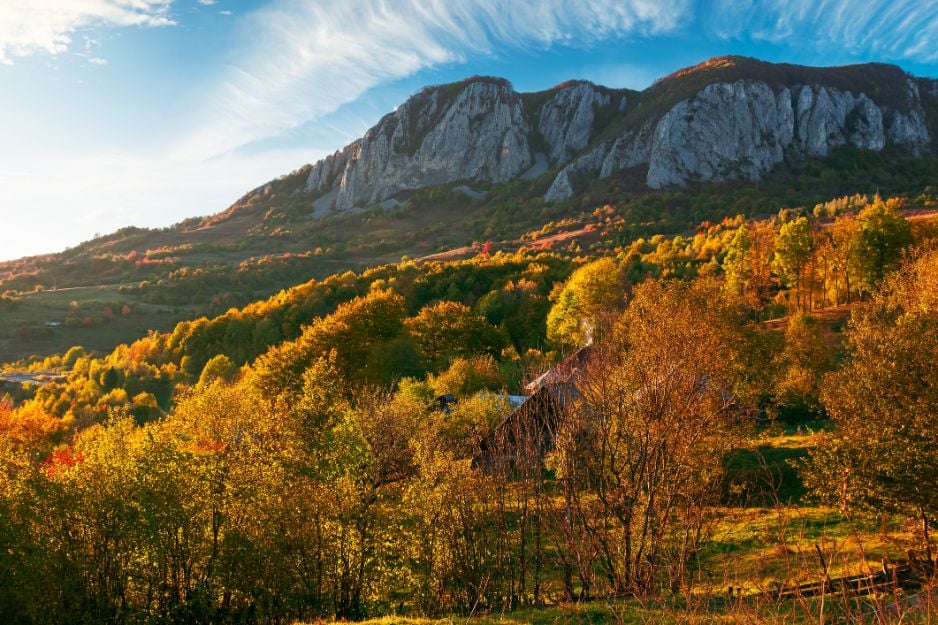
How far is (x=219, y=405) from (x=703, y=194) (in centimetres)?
15336

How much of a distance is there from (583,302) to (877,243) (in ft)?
116

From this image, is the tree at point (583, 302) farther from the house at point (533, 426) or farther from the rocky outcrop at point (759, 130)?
the rocky outcrop at point (759, 130)

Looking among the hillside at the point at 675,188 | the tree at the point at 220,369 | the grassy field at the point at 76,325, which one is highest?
the hillside at the point at 675,188

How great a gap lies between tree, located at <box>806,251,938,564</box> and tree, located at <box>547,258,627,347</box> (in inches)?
1373

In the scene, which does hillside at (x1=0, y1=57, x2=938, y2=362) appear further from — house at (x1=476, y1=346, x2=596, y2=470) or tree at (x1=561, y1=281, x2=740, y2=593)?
house at (x1=476, y1=346, x2=596, y2=470)

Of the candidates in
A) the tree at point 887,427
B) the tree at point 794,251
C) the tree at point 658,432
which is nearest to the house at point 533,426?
the tree at point 658,432

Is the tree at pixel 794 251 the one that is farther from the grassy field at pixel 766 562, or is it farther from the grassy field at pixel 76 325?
the grassy field at pixel 76 325

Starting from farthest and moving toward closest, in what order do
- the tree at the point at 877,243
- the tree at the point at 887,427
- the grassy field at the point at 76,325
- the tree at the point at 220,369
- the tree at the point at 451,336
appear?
the grassy field at the point at 76,325 → the tree at the point at 220,369 → the tree at the point at 877,243 → the tree at the point at 451,336 → the tree at the point at 887,427

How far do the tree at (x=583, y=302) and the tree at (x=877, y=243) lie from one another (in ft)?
86.8

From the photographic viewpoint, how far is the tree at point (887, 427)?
65.1 feet

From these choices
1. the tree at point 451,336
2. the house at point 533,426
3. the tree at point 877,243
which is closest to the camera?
the house at point 533,426

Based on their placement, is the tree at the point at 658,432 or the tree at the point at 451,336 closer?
the tree at the point at 658,432

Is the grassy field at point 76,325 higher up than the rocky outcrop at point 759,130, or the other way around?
the rocky outcrop at point 759,130

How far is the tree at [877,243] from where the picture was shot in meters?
62.6
